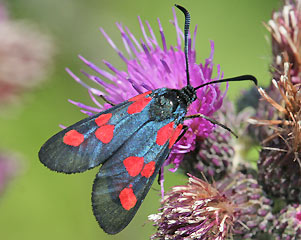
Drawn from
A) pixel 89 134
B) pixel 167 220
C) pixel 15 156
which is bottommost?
pixel 167 220

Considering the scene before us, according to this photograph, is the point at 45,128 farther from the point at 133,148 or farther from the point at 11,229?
the point at 133,148

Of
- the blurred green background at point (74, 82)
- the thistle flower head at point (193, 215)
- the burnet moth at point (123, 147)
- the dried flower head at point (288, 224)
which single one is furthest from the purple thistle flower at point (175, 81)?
the blurred green background at point (74, 82)

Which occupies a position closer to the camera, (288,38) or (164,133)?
(164,133)

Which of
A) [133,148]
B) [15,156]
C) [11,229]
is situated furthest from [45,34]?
[133,148]

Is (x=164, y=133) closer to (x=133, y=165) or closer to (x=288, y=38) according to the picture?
(x=133, y=165)

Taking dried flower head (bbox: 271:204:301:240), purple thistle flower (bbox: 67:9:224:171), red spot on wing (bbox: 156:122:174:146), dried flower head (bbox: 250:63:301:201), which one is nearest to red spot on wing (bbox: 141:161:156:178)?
red spot on wing (bbox: 156:122:174:146)

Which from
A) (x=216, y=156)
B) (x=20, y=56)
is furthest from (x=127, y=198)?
(x=20, y=56)
